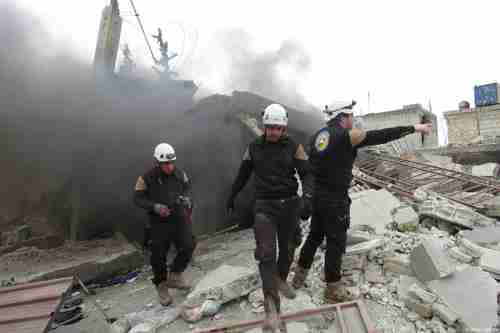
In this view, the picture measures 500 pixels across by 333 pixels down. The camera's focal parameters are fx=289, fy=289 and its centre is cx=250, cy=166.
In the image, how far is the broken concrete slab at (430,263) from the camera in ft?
8.50

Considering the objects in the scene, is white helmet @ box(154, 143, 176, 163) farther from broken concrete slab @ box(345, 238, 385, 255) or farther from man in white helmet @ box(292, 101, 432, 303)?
broken concrete slab @ box(345, 238, 385, 255)

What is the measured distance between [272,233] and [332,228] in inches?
22.4

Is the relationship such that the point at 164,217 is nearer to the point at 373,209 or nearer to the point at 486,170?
the point at 373,209

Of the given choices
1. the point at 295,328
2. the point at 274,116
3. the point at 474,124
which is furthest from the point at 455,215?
the point at 474,124

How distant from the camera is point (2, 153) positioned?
644 cm

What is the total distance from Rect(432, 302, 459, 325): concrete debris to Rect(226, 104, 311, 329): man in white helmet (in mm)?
1261

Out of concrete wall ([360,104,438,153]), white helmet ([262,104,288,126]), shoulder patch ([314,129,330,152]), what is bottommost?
shoulder patch ([314,129,330,152])

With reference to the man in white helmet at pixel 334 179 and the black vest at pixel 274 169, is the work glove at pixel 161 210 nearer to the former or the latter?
the black vest at pixel 274 169

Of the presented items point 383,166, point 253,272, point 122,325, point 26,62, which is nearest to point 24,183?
point 26,62

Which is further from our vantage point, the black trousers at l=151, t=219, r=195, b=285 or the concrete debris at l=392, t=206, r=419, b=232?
the concrete debris at l=392, t=206, r=419, b=232

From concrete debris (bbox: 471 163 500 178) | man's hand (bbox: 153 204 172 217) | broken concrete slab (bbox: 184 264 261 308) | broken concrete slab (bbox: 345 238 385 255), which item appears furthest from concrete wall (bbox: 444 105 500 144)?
man's hand (bbox: 153 204 172 217)

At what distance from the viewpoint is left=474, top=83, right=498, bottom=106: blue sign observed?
68.8 feet

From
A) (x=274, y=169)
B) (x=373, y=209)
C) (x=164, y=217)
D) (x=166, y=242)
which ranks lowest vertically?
(x=373, y=209)

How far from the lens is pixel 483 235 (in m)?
3.78
